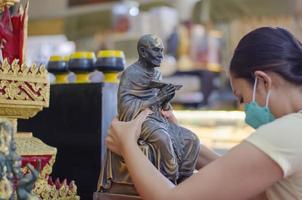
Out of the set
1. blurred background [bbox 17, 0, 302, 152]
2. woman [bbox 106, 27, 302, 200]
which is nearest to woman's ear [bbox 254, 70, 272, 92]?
woman [bbox 106, 27, 302, 200]

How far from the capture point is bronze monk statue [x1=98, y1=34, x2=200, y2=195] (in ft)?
3.54

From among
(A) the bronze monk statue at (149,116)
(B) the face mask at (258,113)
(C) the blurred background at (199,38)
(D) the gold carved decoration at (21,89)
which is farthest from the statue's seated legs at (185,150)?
(C) the blurred background at (199,38)

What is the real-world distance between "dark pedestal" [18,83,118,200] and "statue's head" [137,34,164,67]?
27 centimetres

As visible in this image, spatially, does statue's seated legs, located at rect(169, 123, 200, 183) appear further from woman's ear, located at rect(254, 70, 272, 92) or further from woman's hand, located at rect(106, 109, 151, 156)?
woman's ear, located at rect(254, 70, 272, 92)

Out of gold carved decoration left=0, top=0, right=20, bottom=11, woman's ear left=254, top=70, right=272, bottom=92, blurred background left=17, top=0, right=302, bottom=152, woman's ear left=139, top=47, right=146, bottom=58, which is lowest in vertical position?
blurred background left=17, top=0, right=302, bottom=152

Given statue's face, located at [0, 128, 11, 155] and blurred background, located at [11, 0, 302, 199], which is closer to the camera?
statue's face, located at [0, 128, 11, 155]

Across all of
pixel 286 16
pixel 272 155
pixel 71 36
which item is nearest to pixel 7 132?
pixel 272 155

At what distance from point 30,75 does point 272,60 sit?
44cm

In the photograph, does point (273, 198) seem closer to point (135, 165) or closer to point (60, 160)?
point (135, 165)

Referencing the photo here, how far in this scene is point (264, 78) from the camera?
100 centimetres

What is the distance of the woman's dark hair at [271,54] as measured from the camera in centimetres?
99

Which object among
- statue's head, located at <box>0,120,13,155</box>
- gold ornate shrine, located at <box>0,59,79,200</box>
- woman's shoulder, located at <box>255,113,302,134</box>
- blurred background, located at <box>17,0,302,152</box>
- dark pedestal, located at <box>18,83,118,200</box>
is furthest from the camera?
blurred background, located at <box>17,0,302,152</box>

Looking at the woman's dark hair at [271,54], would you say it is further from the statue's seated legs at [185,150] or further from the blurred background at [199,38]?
the blurred background at [199,38]

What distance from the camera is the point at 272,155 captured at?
92 centimetres
